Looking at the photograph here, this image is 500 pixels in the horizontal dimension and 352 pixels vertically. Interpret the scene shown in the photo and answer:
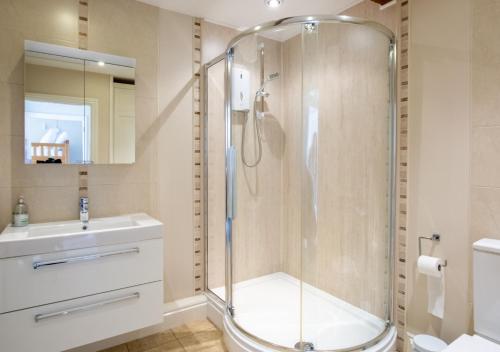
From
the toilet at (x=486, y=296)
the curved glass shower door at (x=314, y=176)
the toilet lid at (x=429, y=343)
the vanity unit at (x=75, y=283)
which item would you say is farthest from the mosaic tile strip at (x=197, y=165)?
the toilet at (x=486, y=296)

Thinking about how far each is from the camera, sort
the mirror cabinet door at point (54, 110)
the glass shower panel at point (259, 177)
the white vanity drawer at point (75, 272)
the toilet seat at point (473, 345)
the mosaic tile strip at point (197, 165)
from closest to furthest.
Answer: the toilet seat at point (473, 345)
the white vanity drawer at point (75, 272)
the mirror cabinet door at point (54, 110)
the glass shower panel at point (259, 177)
the mosaic tile strip at point (197, 165)

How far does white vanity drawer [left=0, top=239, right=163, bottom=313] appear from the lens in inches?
60.3

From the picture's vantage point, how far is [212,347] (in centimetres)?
210

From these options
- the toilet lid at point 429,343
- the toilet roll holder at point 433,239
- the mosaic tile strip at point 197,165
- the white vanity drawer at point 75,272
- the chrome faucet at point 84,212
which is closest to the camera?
the white vanity drawer at point 75,272

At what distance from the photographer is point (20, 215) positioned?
183 cm

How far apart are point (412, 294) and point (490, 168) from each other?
2.83ft

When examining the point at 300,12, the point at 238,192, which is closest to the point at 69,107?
the point at 238,192

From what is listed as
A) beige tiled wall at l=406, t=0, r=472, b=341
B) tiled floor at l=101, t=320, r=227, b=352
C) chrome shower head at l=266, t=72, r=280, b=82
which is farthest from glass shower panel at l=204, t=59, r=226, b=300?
beige tiled wall at l=406, t=0, r=472, b=341

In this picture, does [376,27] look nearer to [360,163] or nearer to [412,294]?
[360,163]

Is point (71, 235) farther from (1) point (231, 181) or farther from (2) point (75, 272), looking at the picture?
(1) point (231, 181)

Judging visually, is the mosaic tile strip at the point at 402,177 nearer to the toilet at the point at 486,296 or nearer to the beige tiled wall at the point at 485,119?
the beige tiled wall at the point at 485,119

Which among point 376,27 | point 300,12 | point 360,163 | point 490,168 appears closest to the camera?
point 490,168

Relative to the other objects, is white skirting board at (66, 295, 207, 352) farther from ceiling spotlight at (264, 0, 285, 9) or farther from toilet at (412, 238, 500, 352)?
ceiling spotlight at (264, 0, 285, 9)

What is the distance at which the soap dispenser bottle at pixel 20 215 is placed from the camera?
1.82m
